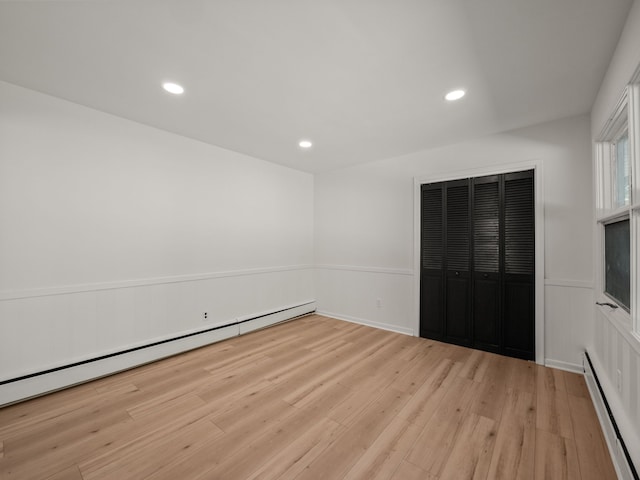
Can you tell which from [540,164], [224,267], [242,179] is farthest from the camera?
[242,179]

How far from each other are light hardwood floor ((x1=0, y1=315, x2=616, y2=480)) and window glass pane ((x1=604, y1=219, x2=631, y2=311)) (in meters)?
0.97

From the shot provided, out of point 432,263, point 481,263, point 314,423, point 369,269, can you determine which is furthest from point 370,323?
point 314,423

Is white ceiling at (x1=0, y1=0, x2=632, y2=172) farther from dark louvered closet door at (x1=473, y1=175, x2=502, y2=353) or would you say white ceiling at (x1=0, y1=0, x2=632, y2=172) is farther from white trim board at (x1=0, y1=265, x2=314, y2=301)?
white trim board at (x1=0, y1=265, x2=314, y2=301)

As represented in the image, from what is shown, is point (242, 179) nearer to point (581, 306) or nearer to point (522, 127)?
point (522, 127)

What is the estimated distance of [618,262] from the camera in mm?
1962

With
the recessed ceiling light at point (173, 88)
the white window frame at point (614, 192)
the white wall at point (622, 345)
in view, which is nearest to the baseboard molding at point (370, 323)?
the white wall at point (622, 345)

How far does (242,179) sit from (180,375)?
2613 millimetres

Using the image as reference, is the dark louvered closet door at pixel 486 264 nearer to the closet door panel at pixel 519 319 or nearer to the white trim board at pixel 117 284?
the closet door panel at pixel 519 319

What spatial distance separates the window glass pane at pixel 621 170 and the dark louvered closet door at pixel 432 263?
1.62m

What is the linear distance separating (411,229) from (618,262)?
2.16 metres

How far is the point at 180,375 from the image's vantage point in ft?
8.91

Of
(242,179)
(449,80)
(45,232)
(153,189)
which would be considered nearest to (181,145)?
(153,189)

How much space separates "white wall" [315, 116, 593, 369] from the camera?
277cm

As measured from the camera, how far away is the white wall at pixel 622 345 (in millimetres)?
1445
